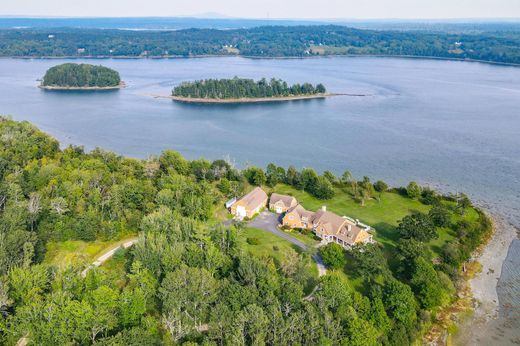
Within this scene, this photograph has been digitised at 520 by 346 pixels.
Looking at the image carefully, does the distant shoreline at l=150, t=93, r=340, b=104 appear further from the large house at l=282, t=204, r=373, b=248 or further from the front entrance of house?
the large house at l=282, t=204, r=373, b=248

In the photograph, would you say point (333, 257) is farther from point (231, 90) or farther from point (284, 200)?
point (231, 90)

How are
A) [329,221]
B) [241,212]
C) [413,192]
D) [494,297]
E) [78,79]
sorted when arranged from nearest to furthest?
[494,297], [329,221], [241,212], [413,192], [78,79]

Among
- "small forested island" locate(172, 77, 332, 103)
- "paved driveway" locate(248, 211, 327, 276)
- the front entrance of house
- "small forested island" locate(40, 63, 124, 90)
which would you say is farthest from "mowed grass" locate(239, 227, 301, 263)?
"small forested island" locate(40, 63, 124, 90)

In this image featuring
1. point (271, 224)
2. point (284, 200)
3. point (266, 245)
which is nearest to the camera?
point (266, 245)

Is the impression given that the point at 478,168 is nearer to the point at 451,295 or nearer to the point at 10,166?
the point at 451,295

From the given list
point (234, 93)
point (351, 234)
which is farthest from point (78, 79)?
point (351, 234)

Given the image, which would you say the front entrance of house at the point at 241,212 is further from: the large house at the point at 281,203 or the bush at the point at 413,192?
the bush at the point at 413,192
